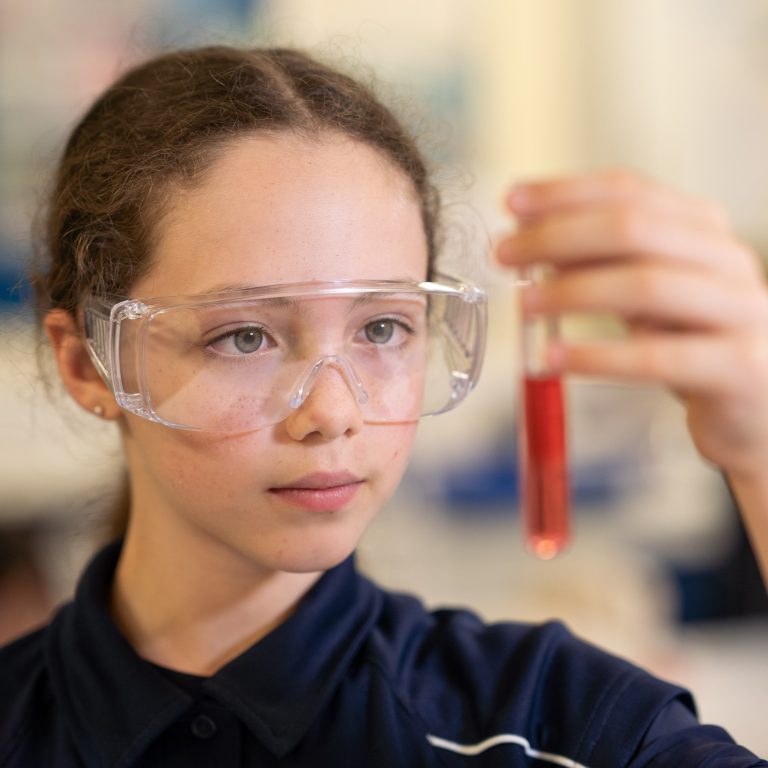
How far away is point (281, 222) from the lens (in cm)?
84

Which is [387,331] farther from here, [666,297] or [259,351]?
[666,297]

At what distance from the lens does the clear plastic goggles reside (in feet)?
2.76

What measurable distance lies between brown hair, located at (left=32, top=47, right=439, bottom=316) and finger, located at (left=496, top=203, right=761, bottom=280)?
0.22 meters

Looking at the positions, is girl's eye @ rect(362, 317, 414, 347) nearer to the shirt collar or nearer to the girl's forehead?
the girl's forehead

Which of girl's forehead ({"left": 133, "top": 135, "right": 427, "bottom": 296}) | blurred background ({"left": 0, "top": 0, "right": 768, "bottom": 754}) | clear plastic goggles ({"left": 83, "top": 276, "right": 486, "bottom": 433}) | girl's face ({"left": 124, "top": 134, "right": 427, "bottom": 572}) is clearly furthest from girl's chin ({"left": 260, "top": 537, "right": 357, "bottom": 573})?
blurred background ({"left": 0, "top": 0, "right": 768, "bottom": 754})

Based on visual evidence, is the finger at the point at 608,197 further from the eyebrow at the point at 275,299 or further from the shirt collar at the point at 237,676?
the shirt collar at the point at 237,676

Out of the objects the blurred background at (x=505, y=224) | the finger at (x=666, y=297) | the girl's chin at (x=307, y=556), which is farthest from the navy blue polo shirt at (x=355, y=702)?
the blurred background at (x=505, y=224)

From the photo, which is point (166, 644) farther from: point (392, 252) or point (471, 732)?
point (392, 252)

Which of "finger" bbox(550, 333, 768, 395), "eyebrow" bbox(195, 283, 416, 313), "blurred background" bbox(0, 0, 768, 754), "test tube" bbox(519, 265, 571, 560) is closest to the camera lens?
"finger" bbox(550, 333, 768, 395)

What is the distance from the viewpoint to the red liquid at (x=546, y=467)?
938 mm

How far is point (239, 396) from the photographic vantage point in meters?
0.85

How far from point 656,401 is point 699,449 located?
1.97 meters

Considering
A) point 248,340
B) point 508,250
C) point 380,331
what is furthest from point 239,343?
point 508,250

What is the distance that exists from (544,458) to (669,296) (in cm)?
26
